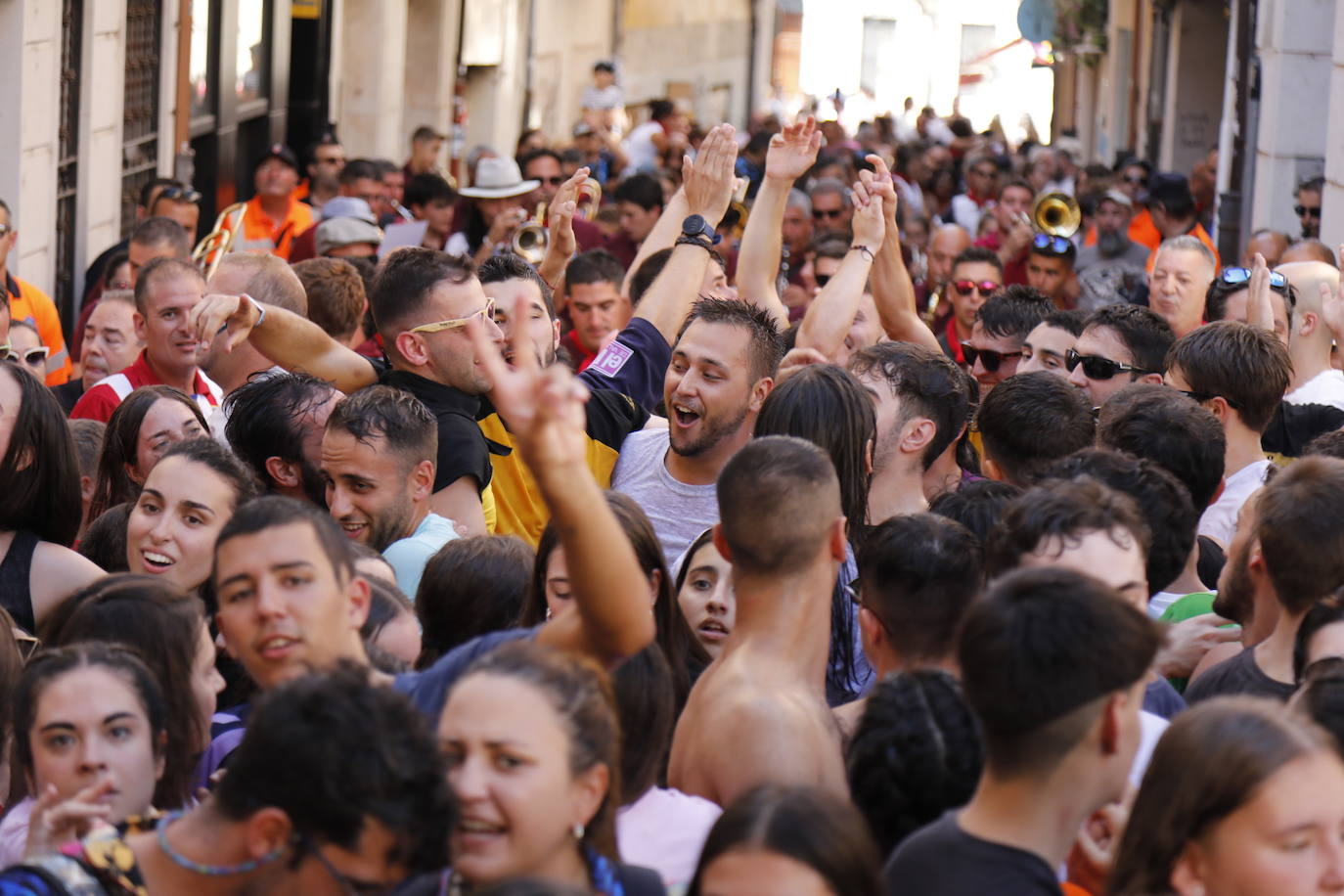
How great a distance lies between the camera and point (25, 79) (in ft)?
31.7

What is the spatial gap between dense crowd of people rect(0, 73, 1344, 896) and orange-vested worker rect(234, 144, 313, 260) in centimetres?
401

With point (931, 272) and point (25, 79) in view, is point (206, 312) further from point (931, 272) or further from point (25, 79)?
point (931, 272)

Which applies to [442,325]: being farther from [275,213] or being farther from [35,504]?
[275,213]

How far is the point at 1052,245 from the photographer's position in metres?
9.70

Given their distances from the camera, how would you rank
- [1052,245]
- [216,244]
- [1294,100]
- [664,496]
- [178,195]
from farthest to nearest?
[1294,100] < [178,195] < [1052,245] < [216,244] < [664,496]

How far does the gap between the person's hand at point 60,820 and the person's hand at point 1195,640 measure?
229 centimetres

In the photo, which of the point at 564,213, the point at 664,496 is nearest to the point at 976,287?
the point at 564,213

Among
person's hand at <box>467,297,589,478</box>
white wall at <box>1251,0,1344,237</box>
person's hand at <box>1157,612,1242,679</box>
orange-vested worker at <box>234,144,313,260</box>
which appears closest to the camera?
person's hand at <box>467,297,589,478</box>

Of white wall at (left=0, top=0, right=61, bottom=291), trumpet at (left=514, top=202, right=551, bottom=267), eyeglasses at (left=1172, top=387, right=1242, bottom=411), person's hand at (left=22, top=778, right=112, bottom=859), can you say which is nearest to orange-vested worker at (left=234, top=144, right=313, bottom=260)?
white wall at (left=0, top=0, right=61, bottom=291)

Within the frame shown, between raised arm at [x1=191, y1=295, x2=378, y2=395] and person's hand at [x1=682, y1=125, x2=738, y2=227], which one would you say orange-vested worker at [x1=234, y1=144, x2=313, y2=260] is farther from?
raised arm at [x1=191, y1=295, x2=378, y2=395]

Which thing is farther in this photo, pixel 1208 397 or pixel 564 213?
pixel 564 213

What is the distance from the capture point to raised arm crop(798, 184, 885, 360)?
233 inches

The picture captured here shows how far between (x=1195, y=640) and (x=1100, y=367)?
2056 millimetres

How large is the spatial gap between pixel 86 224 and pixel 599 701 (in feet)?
29.5
